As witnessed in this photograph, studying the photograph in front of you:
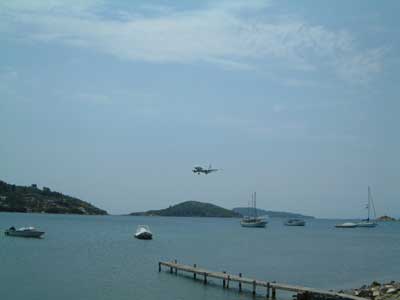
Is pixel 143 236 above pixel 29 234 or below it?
above

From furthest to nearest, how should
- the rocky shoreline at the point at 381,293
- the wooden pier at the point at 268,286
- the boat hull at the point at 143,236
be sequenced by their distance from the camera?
the boat hull at the point at 143,236, the rocky shoreline at the point at 381,293, the wooden pier at the point at 268,286

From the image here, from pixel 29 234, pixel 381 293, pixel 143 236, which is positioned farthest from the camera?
pixel 143 236

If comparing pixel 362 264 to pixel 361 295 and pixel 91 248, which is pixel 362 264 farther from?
pixel 91 248

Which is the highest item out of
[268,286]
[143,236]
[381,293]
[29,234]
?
[143,236]

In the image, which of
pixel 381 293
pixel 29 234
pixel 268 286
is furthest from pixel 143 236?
pixel 381 293

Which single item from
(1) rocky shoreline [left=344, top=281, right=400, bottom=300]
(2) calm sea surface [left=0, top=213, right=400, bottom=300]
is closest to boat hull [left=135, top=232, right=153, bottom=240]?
(2) calm sea surface [left=0, top=213, right=400, bottom=300]

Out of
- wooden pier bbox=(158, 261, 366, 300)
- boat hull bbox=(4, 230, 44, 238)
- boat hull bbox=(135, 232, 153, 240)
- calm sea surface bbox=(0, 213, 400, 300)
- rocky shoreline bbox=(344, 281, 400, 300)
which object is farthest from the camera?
boat hull bbox=(135, 232, 153, 240)

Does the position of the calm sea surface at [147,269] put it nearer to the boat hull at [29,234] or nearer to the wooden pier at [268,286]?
the wooden pier at [268,286]

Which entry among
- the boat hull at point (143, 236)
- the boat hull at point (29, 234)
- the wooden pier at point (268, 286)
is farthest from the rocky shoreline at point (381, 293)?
the boat hull at point (29, 234)

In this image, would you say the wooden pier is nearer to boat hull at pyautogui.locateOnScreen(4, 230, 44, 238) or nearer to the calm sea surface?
the calm sea surface

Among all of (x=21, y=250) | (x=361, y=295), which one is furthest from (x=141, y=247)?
(x=361, y=295)

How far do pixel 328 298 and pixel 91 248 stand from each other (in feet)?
150

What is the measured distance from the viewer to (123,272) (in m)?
50.3

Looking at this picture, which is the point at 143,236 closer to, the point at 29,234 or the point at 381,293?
the point at 29,234
